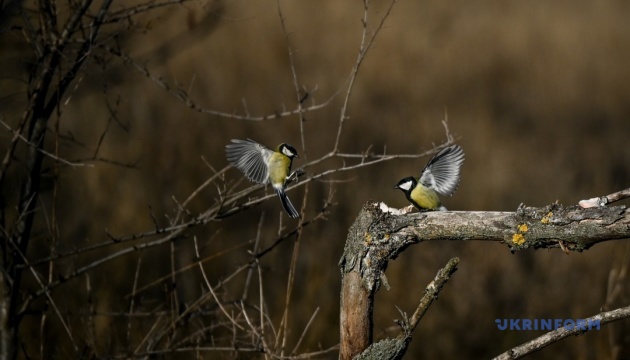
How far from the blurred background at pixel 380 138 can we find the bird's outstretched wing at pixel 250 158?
136 centimetres

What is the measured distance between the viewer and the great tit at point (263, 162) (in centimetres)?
354

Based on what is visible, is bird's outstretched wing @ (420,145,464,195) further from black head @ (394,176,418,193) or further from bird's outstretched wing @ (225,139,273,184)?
bird's outstretched wing @ (225,139,273,184)

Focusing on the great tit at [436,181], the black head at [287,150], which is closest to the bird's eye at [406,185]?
the great tit at [436,181]

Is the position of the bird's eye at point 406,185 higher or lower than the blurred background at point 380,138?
lower

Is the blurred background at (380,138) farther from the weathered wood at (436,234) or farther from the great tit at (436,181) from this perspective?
the weathered wood at (436,234)

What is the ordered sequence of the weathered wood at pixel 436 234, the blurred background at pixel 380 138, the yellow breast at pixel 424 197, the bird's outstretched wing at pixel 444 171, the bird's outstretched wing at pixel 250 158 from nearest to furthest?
1. the weathered wood at pixel 436 234
2. the bird's outstretched wing at pixel 444 171
3. the yellow breast at pixel 424 197
4. the bird's outstretched wing at pixel 250 158
5. the blurred background at pixel 380 138

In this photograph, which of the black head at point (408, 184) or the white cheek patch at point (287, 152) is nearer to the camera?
the black head at point (408, 184)

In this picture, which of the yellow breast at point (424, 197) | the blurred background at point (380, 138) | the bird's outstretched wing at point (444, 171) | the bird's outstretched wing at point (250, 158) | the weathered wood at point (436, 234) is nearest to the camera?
the weathered wood at point (436, 234)

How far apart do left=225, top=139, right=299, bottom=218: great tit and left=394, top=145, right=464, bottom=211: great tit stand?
48cm

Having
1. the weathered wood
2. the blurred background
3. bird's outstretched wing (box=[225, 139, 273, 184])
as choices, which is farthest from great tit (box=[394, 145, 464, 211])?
the blurred background

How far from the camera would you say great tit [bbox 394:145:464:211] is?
10.2 feet

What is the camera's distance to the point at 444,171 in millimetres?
3160

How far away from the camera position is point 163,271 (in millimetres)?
6531

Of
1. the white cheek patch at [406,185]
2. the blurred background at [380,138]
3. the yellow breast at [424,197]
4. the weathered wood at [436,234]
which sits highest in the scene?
the blurred background at [380,138]
